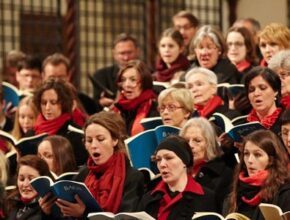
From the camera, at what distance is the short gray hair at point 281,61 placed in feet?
27.5

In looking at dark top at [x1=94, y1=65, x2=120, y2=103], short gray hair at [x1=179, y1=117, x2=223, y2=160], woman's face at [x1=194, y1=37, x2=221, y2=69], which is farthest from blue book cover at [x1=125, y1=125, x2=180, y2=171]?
dark top at [x1=94, y1=65, x2=120, y2=103]

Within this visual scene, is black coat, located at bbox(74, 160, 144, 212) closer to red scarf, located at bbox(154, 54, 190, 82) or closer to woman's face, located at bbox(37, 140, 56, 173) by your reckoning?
woman's face, located at bbox(37, 140, 56, 173)

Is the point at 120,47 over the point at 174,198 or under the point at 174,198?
over

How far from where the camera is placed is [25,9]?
45.8ft

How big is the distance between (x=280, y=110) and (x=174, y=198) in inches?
37.0

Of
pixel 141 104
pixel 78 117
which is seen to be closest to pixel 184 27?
pixel 78 117

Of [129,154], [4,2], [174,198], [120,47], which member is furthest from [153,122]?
[4,2]

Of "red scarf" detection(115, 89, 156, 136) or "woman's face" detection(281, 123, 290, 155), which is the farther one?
"red scarf" detection(115, 89, 156, 136)

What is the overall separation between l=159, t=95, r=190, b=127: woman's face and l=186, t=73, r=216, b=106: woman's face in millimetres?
346

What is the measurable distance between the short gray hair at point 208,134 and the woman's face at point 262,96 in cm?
30

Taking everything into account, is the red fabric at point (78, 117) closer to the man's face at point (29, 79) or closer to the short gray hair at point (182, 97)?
the short gray hair at point (182, 97)

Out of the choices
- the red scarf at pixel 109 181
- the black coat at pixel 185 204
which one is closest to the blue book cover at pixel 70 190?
the red scarf at pixel 109 181

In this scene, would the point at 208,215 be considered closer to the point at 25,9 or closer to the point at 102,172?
the point at 102,172

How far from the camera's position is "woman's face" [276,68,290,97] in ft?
27.5
